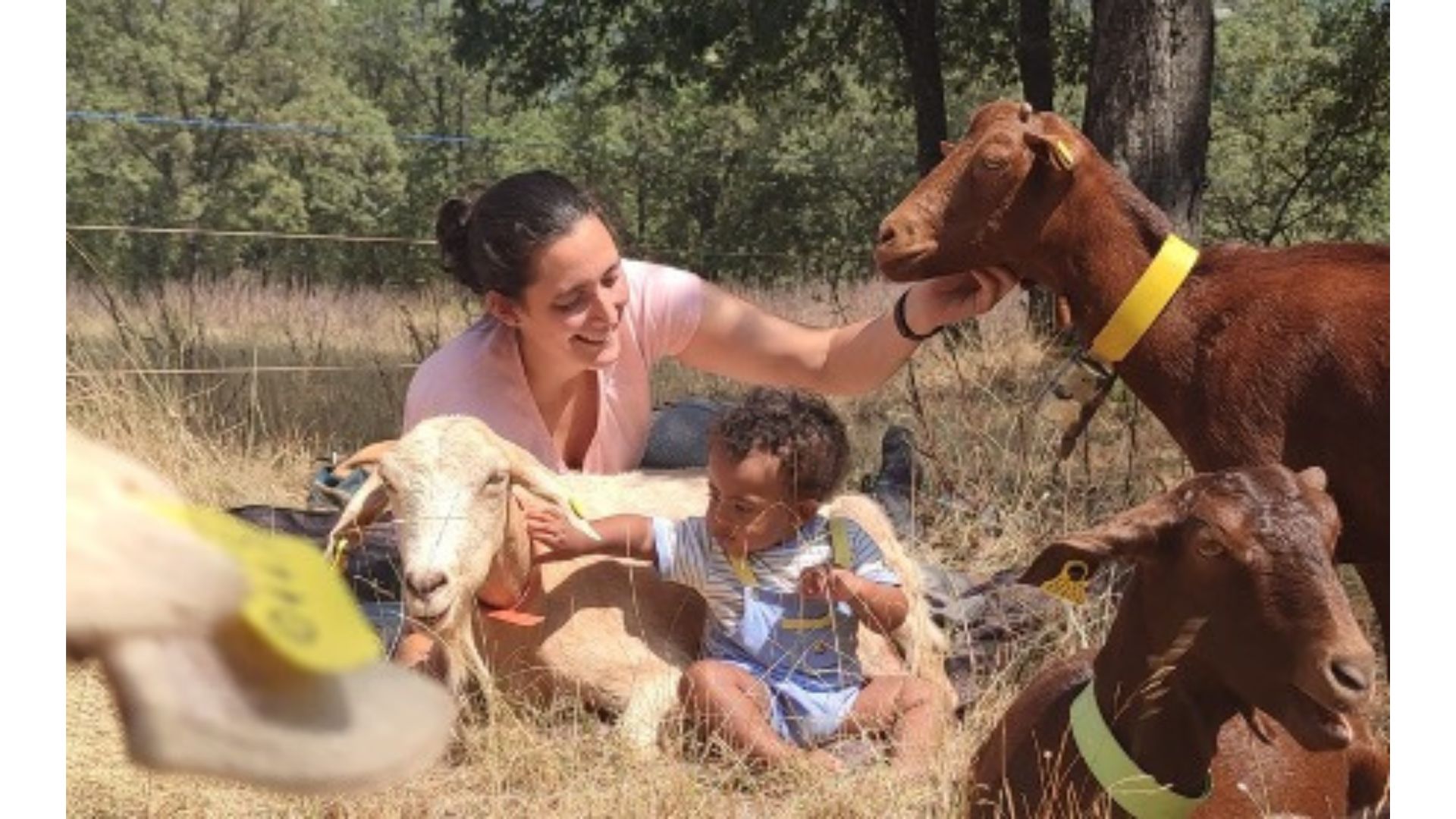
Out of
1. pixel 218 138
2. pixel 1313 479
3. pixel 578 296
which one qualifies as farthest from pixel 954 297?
pixel 218 138

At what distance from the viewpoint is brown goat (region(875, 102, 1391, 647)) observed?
4219 millimetres

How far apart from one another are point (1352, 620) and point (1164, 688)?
41 centimetres

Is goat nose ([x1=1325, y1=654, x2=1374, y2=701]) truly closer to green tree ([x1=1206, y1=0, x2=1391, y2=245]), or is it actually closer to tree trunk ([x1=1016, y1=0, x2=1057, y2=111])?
green tree ([x1=1206, y1=0, x2=1391, y2=245])

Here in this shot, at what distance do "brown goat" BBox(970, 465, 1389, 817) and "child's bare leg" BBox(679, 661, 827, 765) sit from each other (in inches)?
27.5

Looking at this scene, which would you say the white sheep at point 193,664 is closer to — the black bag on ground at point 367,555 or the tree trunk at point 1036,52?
the black bag on ground at point 367,555

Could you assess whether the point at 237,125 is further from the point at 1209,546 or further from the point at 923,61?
the point at 1209,546

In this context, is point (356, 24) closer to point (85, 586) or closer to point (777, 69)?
point (777, 69)

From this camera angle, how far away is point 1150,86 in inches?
314

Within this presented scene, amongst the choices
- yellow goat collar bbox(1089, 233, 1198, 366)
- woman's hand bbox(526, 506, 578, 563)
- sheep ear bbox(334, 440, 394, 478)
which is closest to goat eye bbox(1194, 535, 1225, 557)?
yellow goat collar bbox(1089, 233, 1198, 366)

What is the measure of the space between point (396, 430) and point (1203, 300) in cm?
551

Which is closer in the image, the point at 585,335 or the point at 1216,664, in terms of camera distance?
the point at 1216,664

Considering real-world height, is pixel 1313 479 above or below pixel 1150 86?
below

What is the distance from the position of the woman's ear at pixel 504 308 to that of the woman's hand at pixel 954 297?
1029 mm
